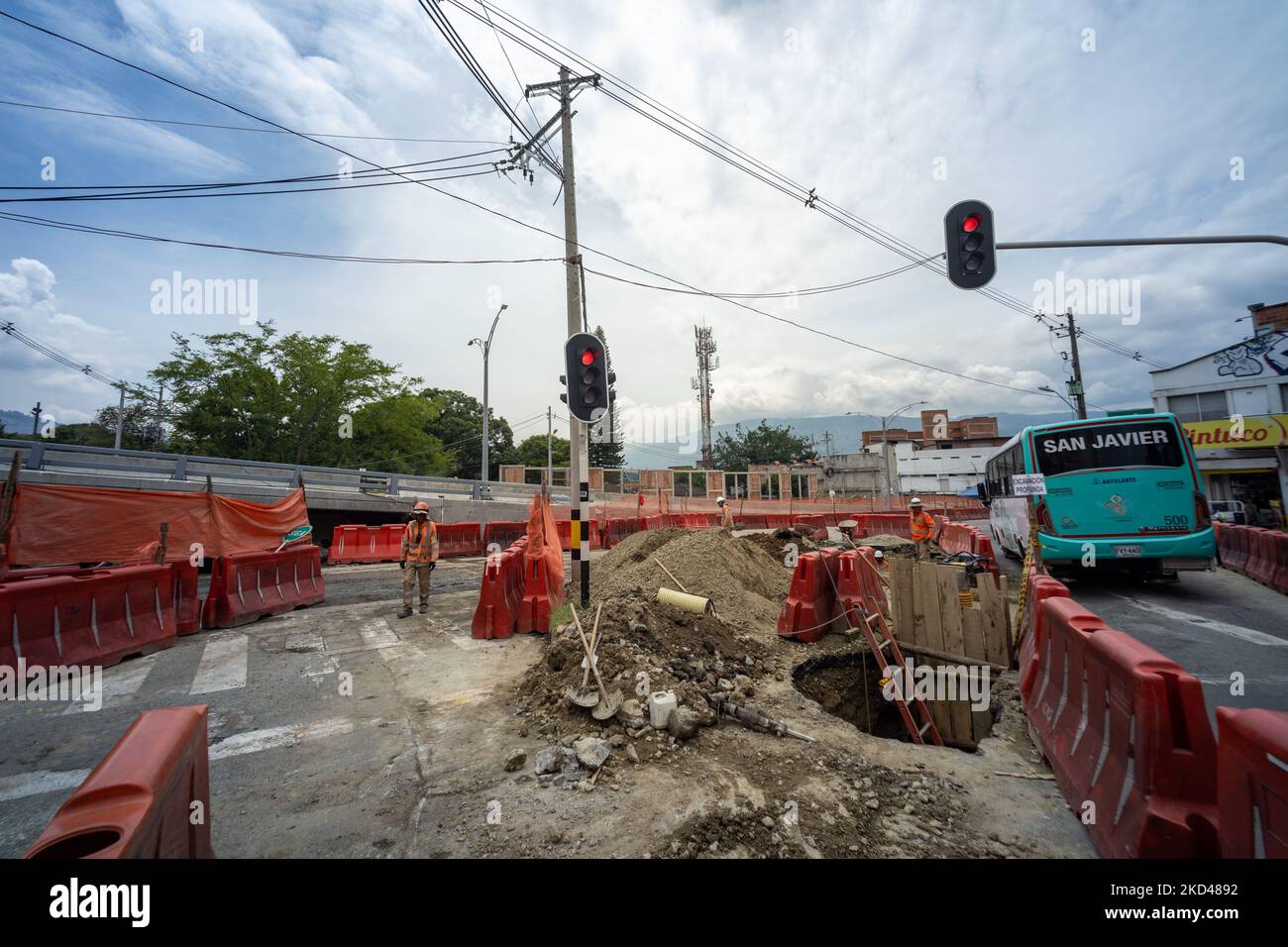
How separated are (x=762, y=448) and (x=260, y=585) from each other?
77.7 m

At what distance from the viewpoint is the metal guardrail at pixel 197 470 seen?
1184 cm

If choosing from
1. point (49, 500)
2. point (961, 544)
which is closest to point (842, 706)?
point (961, 544)

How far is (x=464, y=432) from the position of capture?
196 feet

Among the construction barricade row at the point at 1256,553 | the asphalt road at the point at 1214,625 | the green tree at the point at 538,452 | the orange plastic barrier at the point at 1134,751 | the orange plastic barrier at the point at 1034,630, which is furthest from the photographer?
the green tree at the point at 538,452

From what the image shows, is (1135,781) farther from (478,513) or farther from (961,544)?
(478,513)

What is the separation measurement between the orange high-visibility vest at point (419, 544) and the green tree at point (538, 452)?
180ft

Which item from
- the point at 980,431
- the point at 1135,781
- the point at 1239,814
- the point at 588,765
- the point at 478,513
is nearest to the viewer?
the point at 1239,814

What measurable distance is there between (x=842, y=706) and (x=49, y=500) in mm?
10941

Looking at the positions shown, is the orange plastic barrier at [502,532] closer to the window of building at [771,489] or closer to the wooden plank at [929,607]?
the wooden plank at [929,607]

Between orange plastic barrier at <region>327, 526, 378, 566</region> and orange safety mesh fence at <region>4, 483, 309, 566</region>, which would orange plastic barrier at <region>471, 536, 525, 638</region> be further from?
orange plastic barrier at <region>327, 526, 378, 566</region>

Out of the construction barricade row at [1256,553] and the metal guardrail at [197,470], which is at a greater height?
the metal guardrail at [197,470]

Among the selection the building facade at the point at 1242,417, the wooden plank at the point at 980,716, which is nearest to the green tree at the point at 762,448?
the building facade at the point at 1242,417
